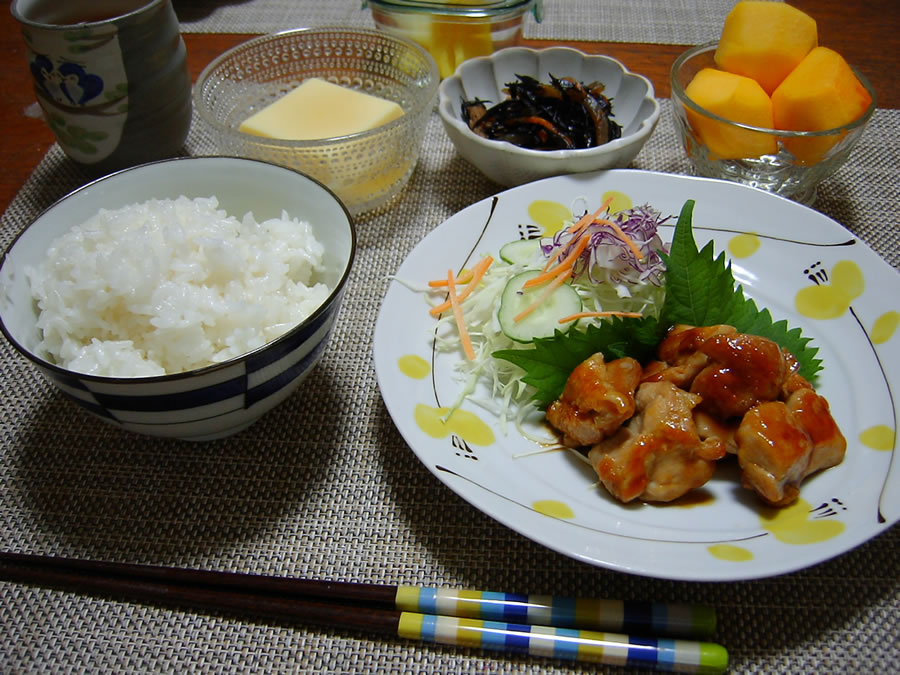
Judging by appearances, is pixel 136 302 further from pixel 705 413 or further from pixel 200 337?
pixel 705 413

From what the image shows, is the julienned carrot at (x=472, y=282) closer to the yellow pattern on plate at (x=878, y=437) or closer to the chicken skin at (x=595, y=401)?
the chicken skin at (x=595, y=401)

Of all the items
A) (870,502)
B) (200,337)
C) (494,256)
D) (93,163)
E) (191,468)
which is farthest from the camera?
(93,163)

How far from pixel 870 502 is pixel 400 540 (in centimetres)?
96

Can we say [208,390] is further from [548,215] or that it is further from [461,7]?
[461,7]

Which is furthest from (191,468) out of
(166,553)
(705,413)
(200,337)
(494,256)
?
(705,413)

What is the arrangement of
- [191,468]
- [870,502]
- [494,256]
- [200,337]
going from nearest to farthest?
[870,502] < [200,337] < [191,468] < [494,256]

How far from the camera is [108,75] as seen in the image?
2084mm

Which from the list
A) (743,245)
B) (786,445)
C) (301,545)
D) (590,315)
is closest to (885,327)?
(743,245)

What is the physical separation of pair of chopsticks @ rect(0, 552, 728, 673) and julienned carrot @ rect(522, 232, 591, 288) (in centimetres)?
84

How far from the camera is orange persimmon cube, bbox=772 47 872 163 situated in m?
1.94

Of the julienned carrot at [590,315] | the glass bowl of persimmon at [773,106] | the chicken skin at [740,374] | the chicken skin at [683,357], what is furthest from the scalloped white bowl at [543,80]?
Answer: the chicken skin at [740,374]

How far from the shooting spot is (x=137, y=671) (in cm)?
124

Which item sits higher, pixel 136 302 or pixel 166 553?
pixel 136 302

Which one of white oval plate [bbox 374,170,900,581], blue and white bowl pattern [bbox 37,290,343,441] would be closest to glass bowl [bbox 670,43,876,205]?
white oval plate [bbox 374,170,900,581]
